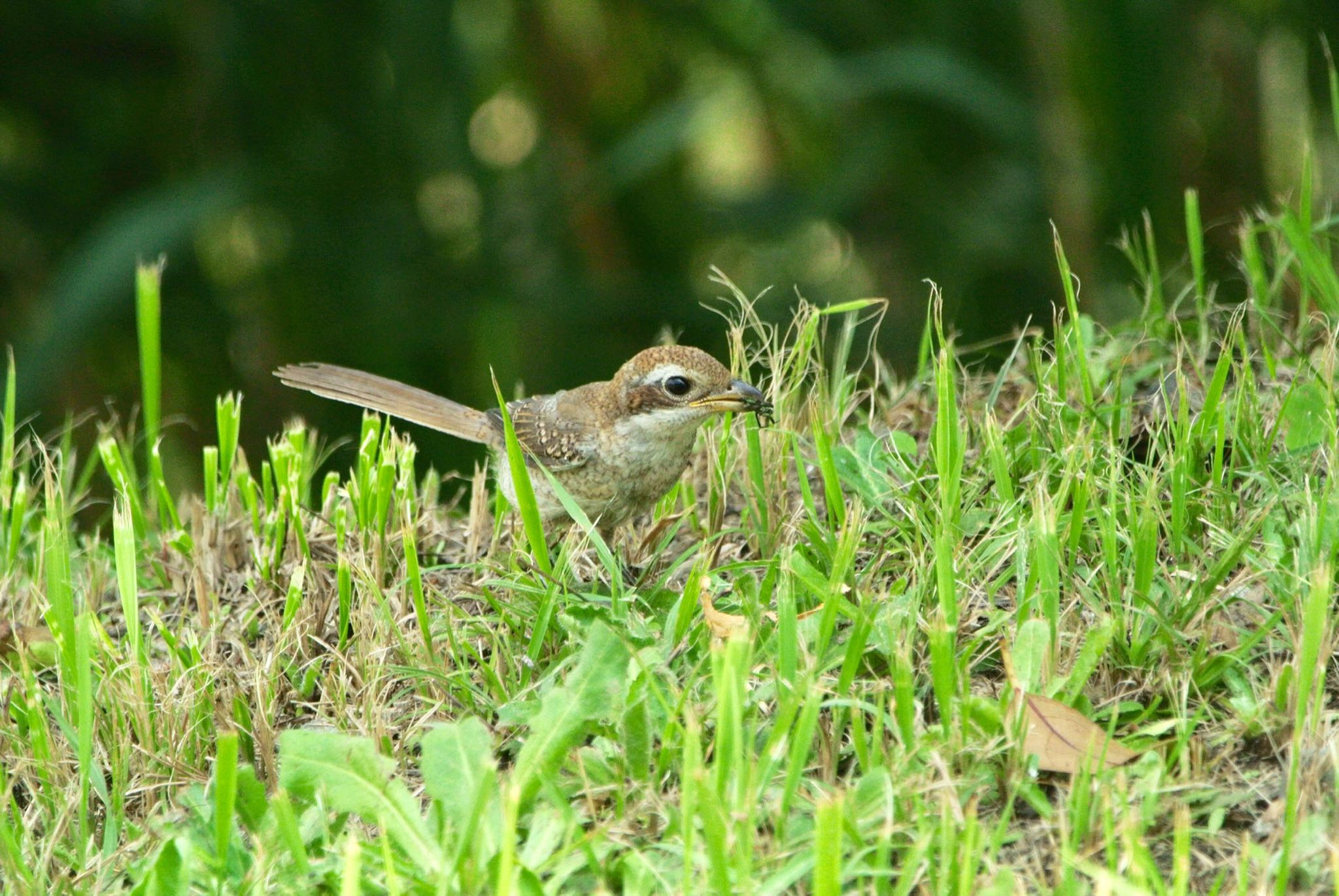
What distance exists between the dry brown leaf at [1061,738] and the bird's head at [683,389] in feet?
4.50

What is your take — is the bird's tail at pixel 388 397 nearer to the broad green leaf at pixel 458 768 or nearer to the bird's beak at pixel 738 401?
the bird's beak at pixel 738 401

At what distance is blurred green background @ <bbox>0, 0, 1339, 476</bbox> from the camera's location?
800 cm

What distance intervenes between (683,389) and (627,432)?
20 cm

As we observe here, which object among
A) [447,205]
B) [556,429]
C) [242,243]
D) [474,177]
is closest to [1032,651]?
[556,429]

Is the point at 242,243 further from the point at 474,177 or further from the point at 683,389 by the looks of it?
the point at 683,389

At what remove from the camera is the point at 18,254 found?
333 inches

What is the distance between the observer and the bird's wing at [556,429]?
4293mm

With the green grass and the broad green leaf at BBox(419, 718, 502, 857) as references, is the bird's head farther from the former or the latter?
the broad green leaf at BBox(419, 718, 502, 857)

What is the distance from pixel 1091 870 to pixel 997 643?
0.78 metres

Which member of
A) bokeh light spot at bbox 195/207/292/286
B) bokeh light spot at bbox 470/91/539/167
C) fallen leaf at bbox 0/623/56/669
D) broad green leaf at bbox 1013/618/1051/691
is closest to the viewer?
broad green leaf at bbox 1013/618/1051/691

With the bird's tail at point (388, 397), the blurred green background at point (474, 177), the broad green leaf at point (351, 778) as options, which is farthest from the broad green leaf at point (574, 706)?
the blurred green background at point (474, 177)

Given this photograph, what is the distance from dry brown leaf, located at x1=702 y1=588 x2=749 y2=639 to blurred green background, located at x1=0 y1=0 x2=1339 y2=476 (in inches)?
186

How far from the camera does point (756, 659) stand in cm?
294

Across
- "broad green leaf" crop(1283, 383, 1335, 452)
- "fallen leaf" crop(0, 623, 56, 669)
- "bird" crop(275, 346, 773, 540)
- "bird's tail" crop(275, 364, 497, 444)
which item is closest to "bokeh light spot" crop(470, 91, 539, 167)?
"bird's tail" crop(275, 364, 497, 444)
